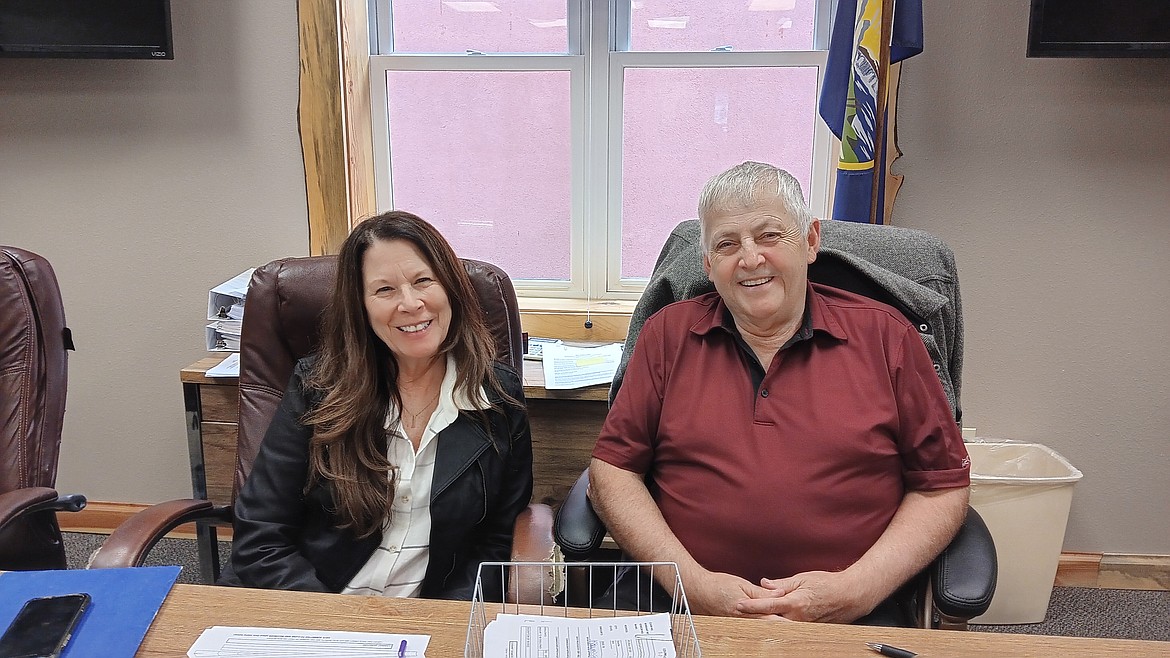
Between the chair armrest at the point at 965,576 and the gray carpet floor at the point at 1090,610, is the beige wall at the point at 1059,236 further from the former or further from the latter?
the chair armrest at the point at 965,576

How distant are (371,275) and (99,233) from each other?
1556mm

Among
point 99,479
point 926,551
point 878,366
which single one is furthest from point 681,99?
point 99,479

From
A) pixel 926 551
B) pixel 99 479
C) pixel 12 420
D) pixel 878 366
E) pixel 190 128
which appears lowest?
pixel 99 479

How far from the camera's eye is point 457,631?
1.04 metres

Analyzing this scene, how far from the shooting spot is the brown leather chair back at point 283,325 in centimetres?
168

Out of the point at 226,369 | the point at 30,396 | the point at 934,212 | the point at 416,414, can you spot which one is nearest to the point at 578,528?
the point at 416,414

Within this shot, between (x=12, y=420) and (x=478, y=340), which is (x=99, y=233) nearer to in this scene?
(x=12, y=420)

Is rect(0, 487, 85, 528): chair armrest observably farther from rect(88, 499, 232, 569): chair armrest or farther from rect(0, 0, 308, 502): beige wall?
rect(0, 0, 308, 502): beige wall

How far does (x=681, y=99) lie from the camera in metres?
2.55

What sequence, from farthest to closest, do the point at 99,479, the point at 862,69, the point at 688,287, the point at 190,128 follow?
1. the point at 99,479
2. the point at 190,128
3. the point at 862,69
4. the point at 688,287

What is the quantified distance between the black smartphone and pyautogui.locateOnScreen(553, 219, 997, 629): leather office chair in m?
0.70

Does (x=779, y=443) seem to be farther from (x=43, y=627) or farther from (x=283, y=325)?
(x=43, y=627)

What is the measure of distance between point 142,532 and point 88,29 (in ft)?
5.36

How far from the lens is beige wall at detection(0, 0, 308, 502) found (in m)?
2.45
